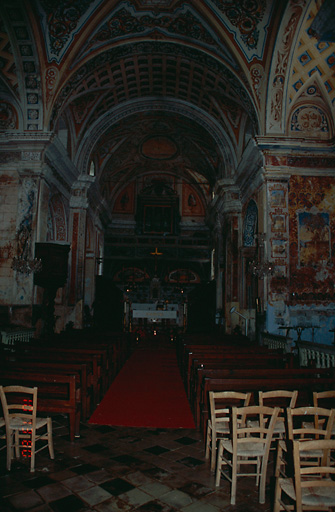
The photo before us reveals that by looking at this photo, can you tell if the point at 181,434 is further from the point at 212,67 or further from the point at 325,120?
the point at 212,67

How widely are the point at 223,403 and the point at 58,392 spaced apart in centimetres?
226

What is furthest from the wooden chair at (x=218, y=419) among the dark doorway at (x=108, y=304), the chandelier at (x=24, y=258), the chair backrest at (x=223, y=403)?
the dark doorway at (x=108, y=304)

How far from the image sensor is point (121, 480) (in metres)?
3.87

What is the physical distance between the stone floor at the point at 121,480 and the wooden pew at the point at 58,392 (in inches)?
12.7

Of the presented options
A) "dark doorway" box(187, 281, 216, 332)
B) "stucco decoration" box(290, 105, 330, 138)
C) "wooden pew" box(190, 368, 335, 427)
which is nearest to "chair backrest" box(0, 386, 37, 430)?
"wooden pew" box(190, 368, 335, 427)

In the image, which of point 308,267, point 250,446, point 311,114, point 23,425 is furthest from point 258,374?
point 311,114

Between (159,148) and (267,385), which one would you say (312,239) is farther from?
(159,148)

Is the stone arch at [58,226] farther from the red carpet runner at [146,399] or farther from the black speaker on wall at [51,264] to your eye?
the red carpet runner at [146,399]

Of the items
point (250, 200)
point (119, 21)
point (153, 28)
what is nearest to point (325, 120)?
point (250, 200)

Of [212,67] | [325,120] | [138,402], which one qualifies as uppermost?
[212,67]

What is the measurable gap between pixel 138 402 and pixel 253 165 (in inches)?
367

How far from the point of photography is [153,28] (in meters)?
12.5

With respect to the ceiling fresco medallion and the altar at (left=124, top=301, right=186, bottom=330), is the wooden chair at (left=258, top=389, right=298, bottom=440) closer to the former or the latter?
the altar at (left=124, top=301, right=186, bottom=330)

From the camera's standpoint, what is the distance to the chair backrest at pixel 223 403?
4.11 metres
